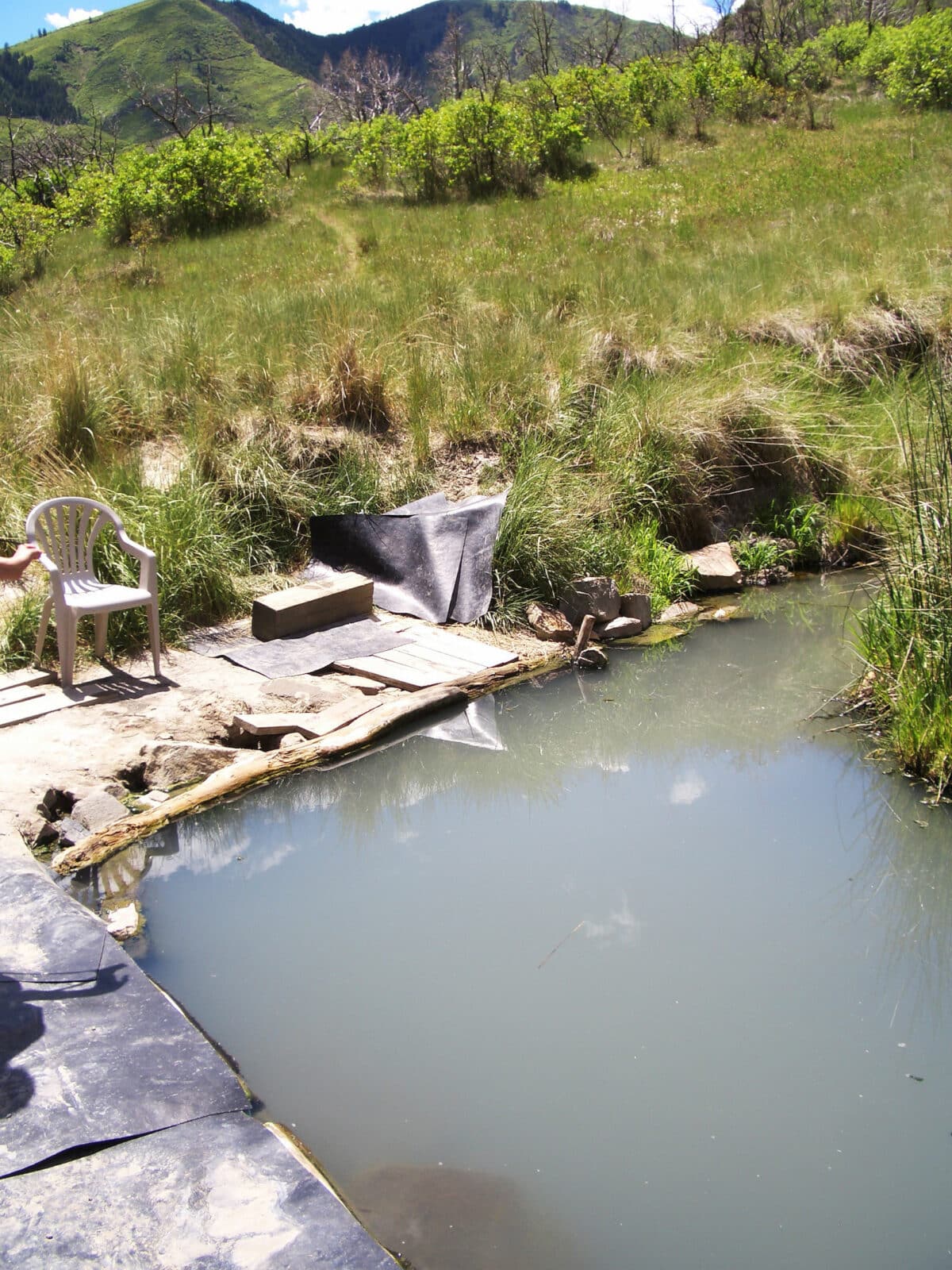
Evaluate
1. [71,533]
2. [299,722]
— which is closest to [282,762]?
[299,722]

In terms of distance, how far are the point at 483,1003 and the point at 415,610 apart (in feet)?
11.8

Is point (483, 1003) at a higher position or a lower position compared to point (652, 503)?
lower

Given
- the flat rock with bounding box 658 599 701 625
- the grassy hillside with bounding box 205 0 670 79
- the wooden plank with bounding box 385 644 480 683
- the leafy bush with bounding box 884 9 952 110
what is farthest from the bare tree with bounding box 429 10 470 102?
the grassy hillside with bounding box 205 0 670 79

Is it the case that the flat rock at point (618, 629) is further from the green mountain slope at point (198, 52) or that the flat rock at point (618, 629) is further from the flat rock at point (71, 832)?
the green mountain slope at point (198, 52)

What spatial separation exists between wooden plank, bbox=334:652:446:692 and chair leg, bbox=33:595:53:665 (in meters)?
1.39

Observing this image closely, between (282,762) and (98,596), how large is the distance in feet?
4.16

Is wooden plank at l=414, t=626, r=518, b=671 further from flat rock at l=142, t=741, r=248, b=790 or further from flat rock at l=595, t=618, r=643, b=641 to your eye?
flat rock at l=142, t=741, r=248, b=790

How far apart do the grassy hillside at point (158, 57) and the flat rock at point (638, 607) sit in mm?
76065

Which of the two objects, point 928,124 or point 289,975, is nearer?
point 289,975

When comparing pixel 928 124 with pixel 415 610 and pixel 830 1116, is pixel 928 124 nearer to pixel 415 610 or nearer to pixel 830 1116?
pixel 415 610

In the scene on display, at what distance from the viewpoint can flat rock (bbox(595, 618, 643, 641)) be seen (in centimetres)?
630

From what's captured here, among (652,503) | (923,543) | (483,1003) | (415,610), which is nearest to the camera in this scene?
(483,1003)

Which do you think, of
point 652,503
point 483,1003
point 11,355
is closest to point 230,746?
point 483,1003

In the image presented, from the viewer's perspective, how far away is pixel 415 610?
6.48m
